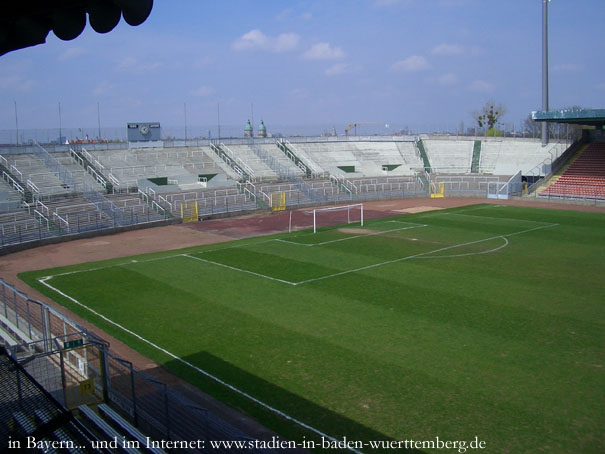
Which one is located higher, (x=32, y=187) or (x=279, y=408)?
(x=32, y=187)

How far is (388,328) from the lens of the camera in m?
16.1

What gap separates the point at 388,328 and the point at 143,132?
3941 cm

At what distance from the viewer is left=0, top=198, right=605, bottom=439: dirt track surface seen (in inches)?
610

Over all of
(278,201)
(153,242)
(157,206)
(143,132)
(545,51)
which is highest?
(545,51)

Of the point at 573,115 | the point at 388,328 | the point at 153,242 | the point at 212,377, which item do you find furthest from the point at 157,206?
the point at 573,115

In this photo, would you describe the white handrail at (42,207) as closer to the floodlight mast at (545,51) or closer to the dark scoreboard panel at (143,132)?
the dark scoreboard panel at (143,132)

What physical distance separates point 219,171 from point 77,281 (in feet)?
90.9

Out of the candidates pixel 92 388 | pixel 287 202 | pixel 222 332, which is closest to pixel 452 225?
pixel 287 202

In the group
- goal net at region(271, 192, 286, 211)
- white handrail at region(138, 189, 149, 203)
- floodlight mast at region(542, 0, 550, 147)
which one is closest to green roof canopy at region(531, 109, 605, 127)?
floodlight mast at region(542, 0, 550, 147)

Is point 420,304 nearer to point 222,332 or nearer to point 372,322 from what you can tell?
point 372,322

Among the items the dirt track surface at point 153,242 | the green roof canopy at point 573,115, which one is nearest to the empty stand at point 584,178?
the dirt track surface at point 153,242

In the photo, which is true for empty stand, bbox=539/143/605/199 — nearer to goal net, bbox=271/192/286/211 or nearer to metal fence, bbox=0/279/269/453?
→ goal net, bbox=271/192/286/211

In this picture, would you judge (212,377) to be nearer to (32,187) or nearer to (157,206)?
(157,206)

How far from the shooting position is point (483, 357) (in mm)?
13906
